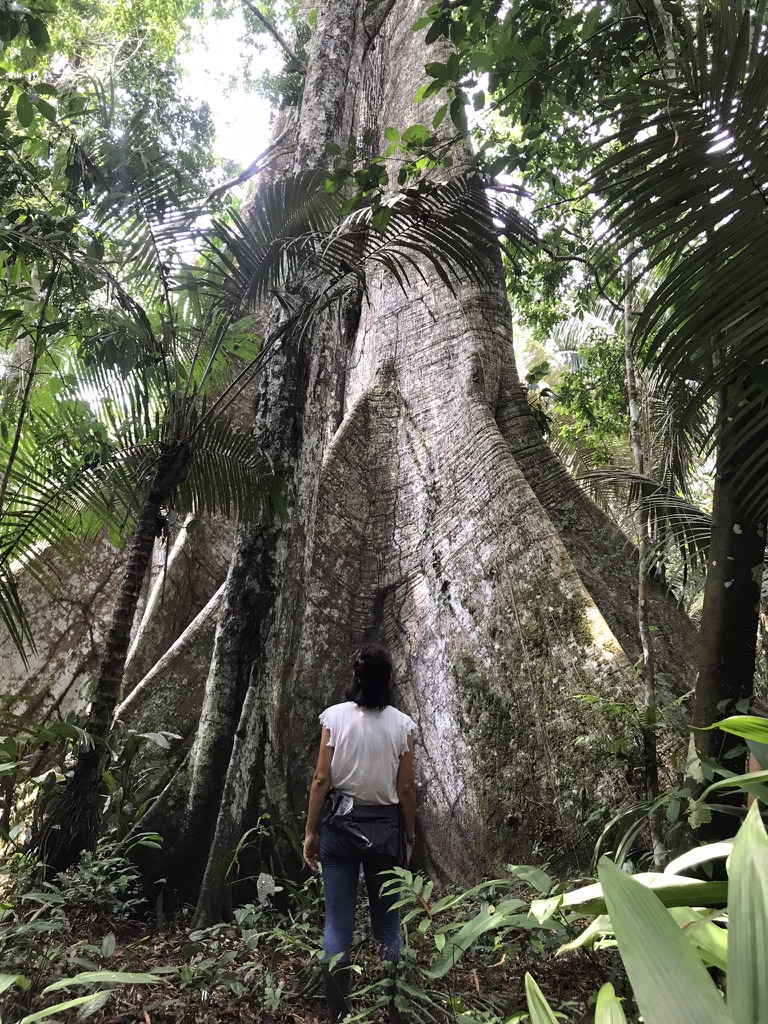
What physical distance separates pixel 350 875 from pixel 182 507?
1.84m

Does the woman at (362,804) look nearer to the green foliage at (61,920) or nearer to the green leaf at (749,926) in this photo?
the green foliage at (61,920)

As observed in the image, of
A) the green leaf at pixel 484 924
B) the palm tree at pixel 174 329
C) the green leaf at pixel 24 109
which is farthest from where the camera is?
the palm tree at pixel 174 329

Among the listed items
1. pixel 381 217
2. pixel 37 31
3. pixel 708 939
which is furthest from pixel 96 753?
pixel 37 31

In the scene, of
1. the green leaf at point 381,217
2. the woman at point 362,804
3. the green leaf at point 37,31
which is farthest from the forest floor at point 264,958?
the green leaf at point 37,31

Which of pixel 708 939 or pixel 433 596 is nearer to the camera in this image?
pixel 708 939

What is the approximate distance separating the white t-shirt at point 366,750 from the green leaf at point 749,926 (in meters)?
1.58

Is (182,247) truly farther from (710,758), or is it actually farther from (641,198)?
(710,758)

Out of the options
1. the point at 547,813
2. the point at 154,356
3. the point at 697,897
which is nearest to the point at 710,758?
the point at 697,897

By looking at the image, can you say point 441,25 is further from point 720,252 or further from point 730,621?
point 730,621

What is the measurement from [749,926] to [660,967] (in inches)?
3.8

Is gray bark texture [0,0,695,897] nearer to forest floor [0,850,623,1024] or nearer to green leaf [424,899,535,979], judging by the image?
forest floor [0,850,623,1024]

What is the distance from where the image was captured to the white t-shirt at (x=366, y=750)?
2197 millimetres

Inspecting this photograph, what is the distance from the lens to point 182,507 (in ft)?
10.8

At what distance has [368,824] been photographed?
84.5 inches
